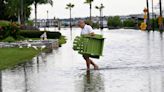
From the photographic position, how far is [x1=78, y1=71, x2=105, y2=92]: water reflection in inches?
501

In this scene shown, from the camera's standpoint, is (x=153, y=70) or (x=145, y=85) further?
(x=153, y=70)

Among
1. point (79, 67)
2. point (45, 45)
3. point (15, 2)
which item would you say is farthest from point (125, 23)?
point (79, 67)

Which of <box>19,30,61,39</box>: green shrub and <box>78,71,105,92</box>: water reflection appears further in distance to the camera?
<box>19,30,61,39</box>: green shrub

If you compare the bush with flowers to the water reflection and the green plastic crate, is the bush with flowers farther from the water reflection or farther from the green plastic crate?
the water reflection

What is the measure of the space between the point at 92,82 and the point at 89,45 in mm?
3601

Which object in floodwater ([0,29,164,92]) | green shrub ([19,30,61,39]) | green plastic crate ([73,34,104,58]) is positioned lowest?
floodwater ([0,29,164,92])

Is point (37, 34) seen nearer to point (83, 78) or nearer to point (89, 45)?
point (89, 45)

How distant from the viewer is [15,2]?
7169cm

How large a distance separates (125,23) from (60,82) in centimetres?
11443

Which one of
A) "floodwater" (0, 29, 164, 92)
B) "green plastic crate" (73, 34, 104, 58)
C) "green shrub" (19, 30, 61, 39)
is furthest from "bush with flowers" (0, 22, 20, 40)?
"green plastic crate" (73, 34, 104, 58)

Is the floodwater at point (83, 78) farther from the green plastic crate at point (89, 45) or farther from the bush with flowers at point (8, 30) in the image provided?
the bush with flowers at point (8, 30)

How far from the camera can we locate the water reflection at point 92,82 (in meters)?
12.7

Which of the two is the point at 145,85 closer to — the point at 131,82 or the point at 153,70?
the point at 131,82

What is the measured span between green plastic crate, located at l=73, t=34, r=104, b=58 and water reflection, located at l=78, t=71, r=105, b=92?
813 millimetres
